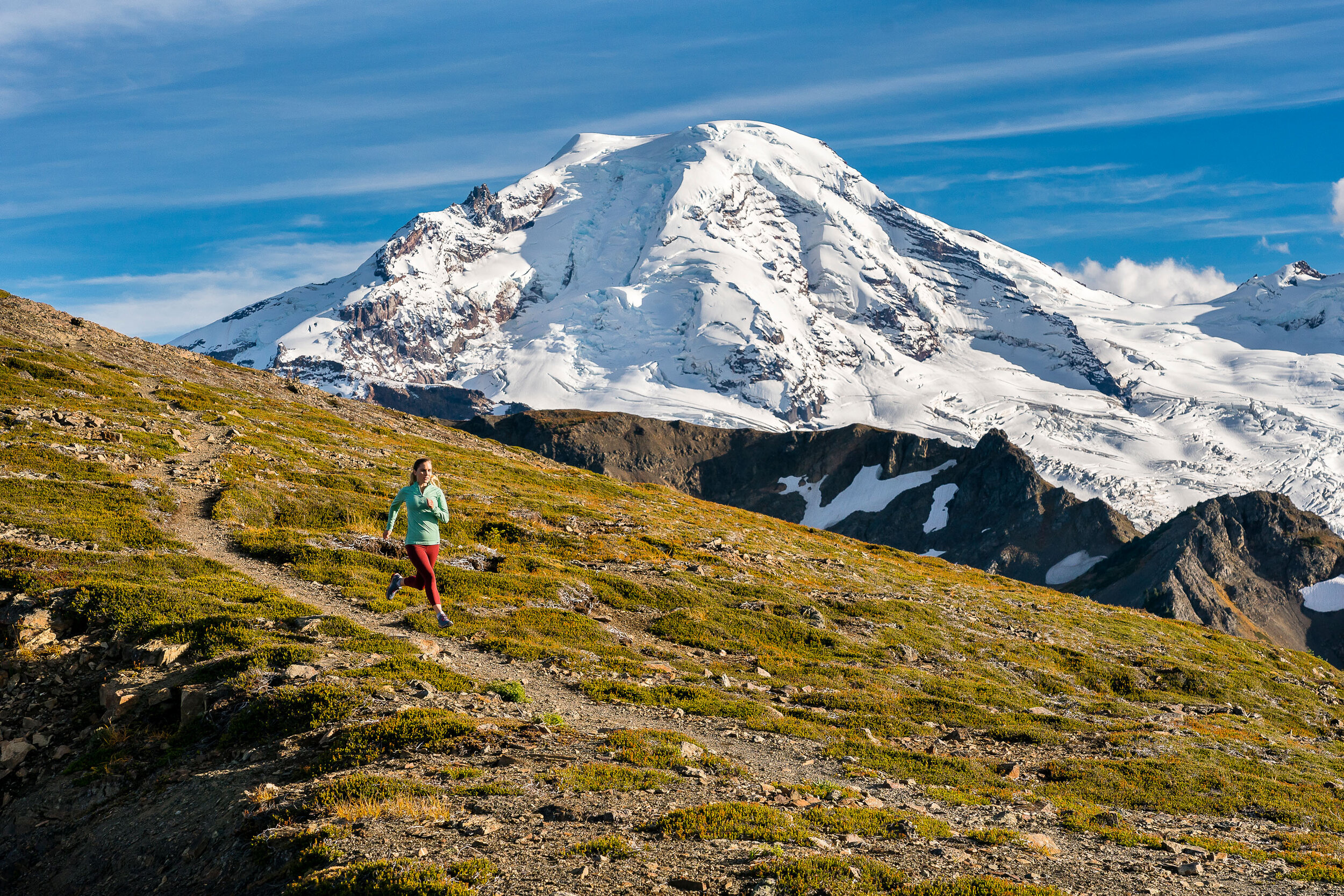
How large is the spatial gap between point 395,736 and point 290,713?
8.85 feet

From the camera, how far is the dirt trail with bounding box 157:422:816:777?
19.6 metres

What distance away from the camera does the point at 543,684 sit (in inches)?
864

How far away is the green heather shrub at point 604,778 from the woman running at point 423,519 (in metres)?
8.05

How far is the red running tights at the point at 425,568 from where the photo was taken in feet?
71.5

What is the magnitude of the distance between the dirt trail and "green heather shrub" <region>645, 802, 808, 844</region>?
3.77 m

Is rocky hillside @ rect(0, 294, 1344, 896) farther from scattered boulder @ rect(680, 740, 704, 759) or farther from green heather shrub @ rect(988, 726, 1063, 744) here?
scattered boulder @ rect(680, 740, 704, 759)

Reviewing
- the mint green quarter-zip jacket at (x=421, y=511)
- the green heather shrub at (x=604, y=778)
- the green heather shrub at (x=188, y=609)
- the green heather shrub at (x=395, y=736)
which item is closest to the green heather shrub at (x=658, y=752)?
the green heather shrub at (x=604, y=778)

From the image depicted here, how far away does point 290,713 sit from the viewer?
16812 mm

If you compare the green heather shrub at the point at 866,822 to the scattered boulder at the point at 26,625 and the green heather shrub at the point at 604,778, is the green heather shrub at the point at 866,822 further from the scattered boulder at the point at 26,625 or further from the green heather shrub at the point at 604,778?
the scattered boulder at the point at 26,625

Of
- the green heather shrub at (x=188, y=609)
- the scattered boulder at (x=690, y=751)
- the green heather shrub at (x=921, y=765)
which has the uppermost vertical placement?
the green heather shrub at (x=188, y=609)

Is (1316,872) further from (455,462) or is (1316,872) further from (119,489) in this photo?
(455,462)

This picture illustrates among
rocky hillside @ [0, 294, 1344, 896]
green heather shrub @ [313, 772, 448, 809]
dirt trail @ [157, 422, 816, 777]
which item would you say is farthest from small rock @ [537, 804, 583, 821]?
dirt trail @ [157, 422, 816, 777]

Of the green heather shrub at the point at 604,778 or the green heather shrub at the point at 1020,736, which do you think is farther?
the green heather shrub at the point at 1020,736

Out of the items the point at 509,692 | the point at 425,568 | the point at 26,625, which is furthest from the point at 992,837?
the point at 26,625
